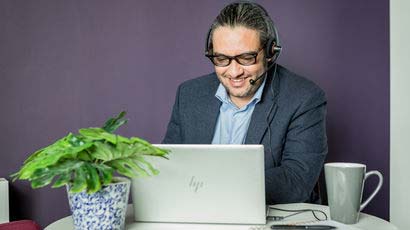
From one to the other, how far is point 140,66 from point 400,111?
4.16ft

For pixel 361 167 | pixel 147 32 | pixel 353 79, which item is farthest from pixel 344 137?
pixel 361 167

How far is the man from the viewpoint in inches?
68.7

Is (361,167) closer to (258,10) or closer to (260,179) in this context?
(260,179)

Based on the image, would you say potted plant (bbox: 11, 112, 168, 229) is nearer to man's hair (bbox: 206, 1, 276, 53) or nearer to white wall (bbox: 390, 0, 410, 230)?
man's hair (bbox: 206, 1, 276, 53)

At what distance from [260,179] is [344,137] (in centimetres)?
142

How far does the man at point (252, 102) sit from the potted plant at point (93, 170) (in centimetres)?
67

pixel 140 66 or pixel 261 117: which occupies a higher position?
pixel 140 66

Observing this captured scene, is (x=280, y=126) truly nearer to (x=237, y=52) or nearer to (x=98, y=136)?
(x=237, y=52)

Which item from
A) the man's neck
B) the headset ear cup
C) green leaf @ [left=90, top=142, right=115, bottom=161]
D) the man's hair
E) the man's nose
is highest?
the man's hair

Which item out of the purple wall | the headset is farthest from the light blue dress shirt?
the purple wall

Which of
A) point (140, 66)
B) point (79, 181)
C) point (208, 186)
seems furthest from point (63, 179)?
point (140, 66)

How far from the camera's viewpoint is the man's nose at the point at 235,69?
182 centimetres

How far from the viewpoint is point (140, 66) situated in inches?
99.0

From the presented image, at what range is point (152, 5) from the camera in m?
2.52
